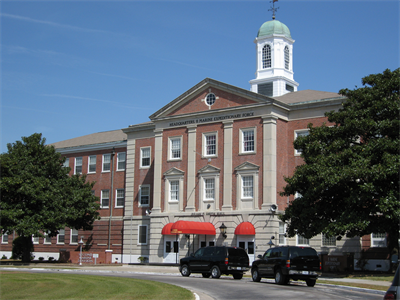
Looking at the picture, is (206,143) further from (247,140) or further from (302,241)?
(302,241)

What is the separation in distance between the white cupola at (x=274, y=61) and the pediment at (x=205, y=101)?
8.53 metres

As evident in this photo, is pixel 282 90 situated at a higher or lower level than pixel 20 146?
higher

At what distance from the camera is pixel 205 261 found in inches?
1185

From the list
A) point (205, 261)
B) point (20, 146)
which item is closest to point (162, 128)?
point (20, 146)

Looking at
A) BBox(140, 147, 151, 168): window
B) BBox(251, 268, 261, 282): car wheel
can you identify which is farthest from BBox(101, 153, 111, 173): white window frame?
BBox(251, 268, 261, 282): car wheel

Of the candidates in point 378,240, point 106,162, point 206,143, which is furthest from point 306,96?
point 106,162

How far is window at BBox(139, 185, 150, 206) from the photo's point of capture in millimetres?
51531

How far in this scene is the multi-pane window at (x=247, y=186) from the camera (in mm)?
43053

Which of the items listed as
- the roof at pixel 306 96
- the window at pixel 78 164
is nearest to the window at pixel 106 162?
the window at pixel 78 164

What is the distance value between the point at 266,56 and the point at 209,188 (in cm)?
1650

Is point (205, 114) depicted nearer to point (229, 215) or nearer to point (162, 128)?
point (162, 128)

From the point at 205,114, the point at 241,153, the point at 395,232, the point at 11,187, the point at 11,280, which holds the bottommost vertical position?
the point at 11,280

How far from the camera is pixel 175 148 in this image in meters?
48.0

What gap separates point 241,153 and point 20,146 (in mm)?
18567
